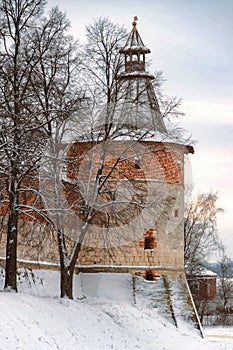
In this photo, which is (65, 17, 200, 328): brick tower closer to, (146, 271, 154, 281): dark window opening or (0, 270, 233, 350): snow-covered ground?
(146, 271, 154, 281): dark window opening

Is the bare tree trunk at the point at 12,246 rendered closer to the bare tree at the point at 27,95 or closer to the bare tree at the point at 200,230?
the bare tree at the point at 27,95

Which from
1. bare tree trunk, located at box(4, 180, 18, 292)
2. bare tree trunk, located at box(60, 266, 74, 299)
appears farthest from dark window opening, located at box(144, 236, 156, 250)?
bare tree trunk, located at box(4, 180, 18, 292)

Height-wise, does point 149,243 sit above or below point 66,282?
above

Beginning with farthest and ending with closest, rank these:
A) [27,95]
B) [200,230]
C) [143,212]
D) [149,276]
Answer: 1. [200,230]
2. [149,276]
3. [143,212]
4. [27,95]

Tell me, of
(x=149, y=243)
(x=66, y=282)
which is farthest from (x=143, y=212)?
(x=66, y=282)

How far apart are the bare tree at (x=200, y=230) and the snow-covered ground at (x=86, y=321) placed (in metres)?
10.3

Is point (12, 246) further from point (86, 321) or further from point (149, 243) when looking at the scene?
point (149, 243)

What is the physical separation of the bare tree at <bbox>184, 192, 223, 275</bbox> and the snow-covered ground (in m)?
10.3

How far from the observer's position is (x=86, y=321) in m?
16.0

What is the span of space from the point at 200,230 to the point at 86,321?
1734cm

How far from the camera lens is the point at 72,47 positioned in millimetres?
18047

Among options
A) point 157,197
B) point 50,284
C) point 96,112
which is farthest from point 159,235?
point 96,112

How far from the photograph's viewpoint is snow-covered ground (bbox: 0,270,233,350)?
42.2ft

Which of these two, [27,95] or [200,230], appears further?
[200,230]
